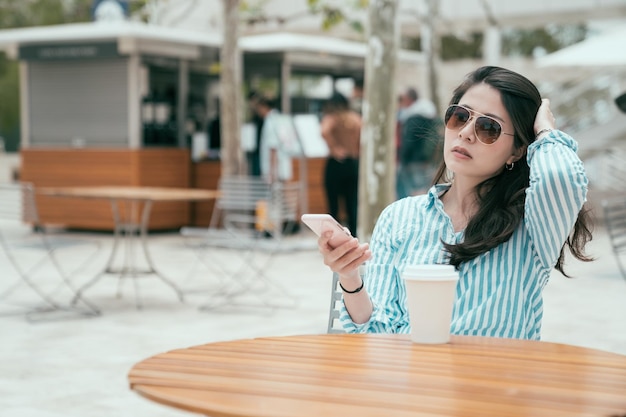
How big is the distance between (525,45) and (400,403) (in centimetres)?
3611

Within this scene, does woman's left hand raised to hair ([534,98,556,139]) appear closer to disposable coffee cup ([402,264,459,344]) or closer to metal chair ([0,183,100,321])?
disposable coffee cup ([402,264,459,344])

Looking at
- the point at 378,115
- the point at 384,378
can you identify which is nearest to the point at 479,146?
the point at 384,378

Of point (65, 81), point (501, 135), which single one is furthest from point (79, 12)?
point (501, 135)

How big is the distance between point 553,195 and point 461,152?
26 centimetres

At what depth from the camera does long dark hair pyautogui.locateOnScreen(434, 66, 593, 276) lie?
99.1 inches

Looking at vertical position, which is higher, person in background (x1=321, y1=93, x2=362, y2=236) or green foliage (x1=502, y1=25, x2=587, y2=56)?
green foliage (x1=502, y1=25, x2=587, y2=56)

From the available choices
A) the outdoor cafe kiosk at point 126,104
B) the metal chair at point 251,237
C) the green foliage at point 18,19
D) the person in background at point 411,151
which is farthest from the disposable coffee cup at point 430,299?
the green foliage at point 18,19

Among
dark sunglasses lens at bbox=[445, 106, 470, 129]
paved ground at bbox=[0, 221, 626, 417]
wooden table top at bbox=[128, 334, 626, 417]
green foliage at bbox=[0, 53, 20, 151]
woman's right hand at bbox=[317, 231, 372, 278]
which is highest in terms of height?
green foliage at bbox=[0, 53, 20, 151]

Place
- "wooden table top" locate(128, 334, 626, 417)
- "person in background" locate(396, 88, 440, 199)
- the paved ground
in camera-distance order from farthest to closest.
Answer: "person in background" locate(396, 88, 440, 199), the paved ground, "wooden table top" locate(128, 334, 626, 417)

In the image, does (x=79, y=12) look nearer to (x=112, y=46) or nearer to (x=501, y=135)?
(x=112, y=46)

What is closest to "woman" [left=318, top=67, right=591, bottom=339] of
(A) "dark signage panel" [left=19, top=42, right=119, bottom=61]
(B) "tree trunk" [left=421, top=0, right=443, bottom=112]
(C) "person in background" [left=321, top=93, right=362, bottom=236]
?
(C) "person in background" [left=321, top=93, right=362, bottom=236]

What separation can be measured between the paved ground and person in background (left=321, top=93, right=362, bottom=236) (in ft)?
3.90

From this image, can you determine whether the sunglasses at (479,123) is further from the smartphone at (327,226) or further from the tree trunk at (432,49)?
the tree trunk at (432,49)

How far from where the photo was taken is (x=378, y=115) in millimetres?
7633
